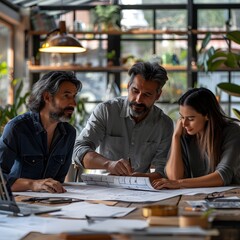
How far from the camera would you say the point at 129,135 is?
4641mm

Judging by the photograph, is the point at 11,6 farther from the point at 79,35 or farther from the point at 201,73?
the point at 201,73

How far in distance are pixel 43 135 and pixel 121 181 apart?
0.51m

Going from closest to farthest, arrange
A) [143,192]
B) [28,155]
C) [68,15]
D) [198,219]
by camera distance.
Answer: [198,219] < [143,192] < [28,155] < [68,15]

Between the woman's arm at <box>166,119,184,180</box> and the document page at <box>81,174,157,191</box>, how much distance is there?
51cm

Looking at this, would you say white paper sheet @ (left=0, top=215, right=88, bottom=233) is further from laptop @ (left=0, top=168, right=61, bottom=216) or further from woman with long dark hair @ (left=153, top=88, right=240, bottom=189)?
woman with long dark hair @ (left=153, top=88, right=240, bottom=189)

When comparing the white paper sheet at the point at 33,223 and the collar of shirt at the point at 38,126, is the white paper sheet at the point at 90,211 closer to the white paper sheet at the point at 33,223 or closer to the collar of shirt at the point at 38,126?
the white paper sheet at the point at 33,223

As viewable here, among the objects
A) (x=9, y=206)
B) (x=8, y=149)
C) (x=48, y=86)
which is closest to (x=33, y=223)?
(x=9, y=206)

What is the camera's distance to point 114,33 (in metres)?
10.0

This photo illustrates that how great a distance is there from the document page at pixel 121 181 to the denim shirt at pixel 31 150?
0.19m

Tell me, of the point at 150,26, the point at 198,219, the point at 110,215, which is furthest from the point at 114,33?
the point at 198,219

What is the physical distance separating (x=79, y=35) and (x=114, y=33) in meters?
0.64

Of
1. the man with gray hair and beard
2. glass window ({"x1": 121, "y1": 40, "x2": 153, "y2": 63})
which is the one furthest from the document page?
glass window ({"x1": 121, "y1": 40, "x2": 153, "y2": 63})

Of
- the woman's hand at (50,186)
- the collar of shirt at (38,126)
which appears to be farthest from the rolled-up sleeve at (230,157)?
the woman's hand at (50,186)

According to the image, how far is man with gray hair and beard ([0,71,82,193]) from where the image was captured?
3.94 metres
